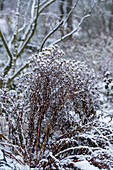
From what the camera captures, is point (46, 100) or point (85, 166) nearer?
point (85, 166)

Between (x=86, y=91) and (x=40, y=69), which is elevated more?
(x=40, y=69)

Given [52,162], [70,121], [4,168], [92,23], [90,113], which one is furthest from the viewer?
[92,23]

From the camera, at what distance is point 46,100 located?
8.60ft

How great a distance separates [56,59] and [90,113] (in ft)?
3.45

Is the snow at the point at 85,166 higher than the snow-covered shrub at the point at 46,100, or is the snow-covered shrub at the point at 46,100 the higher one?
the snow-covered shrub at the point at 46,100

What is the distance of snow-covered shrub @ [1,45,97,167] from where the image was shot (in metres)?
2.59

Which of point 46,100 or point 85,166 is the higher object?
point 46,100

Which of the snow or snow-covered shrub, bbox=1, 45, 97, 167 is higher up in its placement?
snow-covered shrub, bbox=1, 45, 97, 167

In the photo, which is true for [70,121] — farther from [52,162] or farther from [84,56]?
[84,56]

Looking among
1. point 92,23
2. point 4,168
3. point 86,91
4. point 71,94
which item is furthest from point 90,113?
point 92,23

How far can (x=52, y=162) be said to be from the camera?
87.9 inches

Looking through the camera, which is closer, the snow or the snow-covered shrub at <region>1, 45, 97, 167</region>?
the snow

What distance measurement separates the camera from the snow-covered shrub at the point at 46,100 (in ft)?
8.48

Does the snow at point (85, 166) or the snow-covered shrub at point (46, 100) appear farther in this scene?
the snow-covered shrub at point (46, 100)
